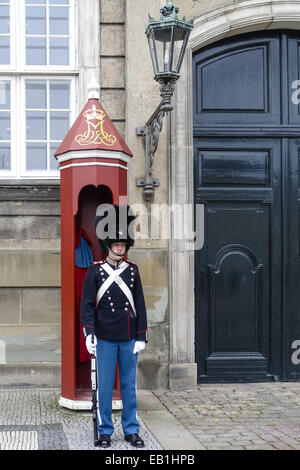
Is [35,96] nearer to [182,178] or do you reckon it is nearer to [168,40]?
[182,178]

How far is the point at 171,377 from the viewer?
766cm

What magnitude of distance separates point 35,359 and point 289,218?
3241 millimetres

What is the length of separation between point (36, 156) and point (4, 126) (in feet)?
1.59

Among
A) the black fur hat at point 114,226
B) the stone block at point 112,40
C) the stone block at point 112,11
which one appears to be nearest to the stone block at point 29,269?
the black fur hat at point 114,226

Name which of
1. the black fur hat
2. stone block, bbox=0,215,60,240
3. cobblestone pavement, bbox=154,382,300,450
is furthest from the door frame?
the black fur hat

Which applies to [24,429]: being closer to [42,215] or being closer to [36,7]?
[42,215]

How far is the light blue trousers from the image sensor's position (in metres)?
5.59

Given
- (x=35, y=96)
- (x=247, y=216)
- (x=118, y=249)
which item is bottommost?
(x=118, y=249)

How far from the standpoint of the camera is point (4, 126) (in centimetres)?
791

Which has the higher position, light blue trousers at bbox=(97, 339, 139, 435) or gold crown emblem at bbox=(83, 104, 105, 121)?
gold crown emblem at bbox=(83, 104, 105, 121)

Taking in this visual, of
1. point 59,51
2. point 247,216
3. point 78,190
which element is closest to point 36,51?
point 59,51

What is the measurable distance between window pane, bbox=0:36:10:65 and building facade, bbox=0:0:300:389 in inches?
0.4

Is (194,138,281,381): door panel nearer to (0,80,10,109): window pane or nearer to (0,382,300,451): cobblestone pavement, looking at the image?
(0,382,300,451): cobblestone pavement

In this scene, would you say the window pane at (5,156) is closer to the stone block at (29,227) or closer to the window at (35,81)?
the window at (35,81)
